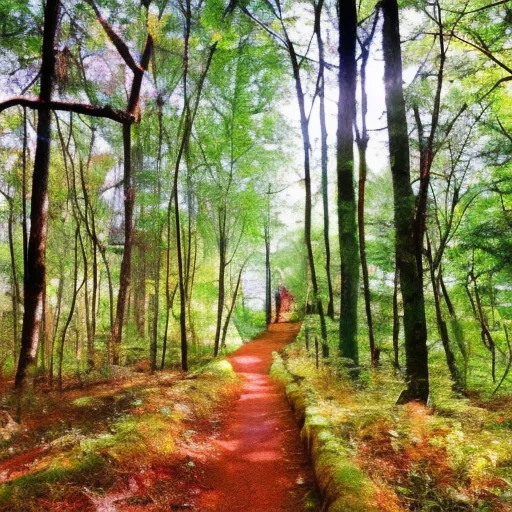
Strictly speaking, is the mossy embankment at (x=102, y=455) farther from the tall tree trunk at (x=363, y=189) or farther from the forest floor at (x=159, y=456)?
the tall tree trunk at (x=363, y=189)

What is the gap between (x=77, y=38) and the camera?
9.48m

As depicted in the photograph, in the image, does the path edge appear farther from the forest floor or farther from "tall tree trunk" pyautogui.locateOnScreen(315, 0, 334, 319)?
"tall tree trunk" pyautogui.locateOnScreen(315, 0, 334, 319)

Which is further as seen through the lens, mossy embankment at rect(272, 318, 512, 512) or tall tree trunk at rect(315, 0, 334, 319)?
tall tree trunk at rect(315, 0, 334, 319)

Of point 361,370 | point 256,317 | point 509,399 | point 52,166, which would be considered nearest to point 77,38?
point 52,166

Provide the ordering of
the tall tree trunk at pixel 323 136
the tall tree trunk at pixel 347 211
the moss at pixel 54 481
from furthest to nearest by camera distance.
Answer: the tall tree trunk at pixel 323 136, the tall tree trunk at pixel 347 211, the moss at pixel 54 481

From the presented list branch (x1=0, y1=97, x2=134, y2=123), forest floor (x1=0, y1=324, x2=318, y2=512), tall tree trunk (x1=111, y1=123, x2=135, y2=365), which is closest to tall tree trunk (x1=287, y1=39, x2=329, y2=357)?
forest floor (x1=0, y1=324, x2=318, y2=512)

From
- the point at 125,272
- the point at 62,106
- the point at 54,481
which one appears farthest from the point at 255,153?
the point at 54,481

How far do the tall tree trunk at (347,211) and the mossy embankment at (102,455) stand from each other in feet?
12.3

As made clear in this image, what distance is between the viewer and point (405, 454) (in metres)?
4.39

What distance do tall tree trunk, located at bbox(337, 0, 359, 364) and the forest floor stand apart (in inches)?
98.6

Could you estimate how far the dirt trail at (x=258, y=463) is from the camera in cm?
431

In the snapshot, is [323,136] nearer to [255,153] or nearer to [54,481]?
[255,153]

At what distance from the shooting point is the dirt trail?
14.1ft

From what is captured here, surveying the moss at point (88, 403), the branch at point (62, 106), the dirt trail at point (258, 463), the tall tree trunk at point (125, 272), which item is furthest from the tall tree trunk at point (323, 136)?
the branch at point (62, 106)
